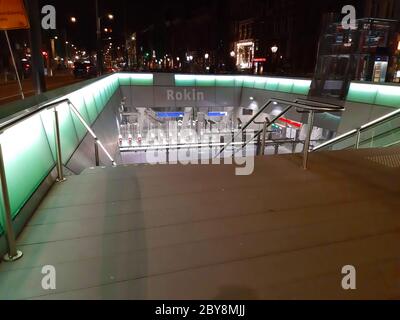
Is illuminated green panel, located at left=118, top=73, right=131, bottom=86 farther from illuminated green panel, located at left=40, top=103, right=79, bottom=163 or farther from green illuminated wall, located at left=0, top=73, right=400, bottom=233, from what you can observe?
illuminated green panel, located at left=40, top=103, right=79, bottom=163

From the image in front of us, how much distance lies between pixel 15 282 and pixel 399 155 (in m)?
5.57

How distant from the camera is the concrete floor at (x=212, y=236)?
221 centimetres

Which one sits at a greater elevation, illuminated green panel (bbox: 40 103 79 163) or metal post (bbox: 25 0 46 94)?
metal post (bbox: 25 0 46 94)

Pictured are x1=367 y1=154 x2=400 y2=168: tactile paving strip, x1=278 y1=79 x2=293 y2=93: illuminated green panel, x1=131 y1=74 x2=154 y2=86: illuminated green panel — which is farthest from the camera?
x1=131 y1=74 x2=154 y2=86: illuminated green panel

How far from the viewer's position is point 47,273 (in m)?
2.30

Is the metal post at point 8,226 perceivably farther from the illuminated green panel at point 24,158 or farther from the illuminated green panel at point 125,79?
the illuminated green panel at point 125,79

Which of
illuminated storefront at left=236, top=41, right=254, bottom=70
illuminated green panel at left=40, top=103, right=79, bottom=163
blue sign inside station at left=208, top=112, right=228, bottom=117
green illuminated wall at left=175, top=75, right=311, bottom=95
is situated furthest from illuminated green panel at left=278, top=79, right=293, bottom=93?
illuminated storefront at left=236, top=41, right=254, bottom=70

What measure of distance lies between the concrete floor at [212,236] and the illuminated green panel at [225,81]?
20.4 meters

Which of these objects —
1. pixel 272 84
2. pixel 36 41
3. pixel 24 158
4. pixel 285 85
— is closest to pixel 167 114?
pixel 272 84

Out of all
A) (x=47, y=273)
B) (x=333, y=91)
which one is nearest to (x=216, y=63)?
(x=333, y=91)

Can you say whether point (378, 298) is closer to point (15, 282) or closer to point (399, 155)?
point (15, 282)

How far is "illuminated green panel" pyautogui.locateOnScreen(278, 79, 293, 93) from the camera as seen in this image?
18453 millimetres

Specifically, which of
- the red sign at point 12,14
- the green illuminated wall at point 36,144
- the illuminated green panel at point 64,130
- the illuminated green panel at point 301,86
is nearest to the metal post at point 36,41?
the green illuminated wall at point 36,144

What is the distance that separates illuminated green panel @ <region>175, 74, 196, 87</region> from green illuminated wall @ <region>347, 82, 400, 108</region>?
13.0m
